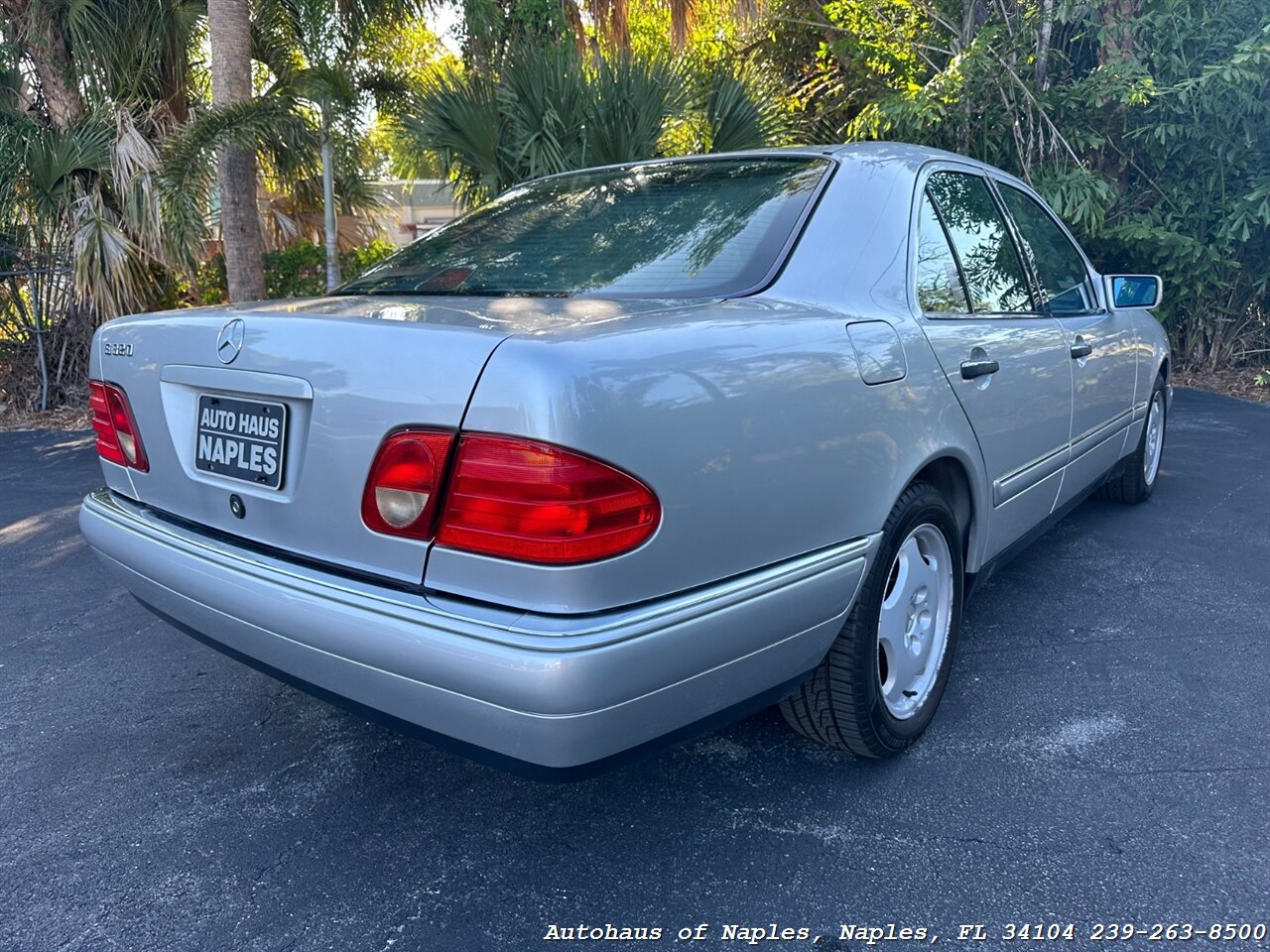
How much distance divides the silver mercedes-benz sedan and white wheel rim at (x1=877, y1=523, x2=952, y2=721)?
11 mm

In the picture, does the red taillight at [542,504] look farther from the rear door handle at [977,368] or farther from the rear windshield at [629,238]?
the rear door handle at [977,368]

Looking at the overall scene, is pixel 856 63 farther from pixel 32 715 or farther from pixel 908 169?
pixel 32 715

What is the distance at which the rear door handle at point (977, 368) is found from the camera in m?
2.52

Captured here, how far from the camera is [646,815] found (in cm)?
229

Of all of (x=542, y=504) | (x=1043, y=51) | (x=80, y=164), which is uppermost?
(x=1043, y=51)

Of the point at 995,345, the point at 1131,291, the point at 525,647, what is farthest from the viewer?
the point at 1131,291

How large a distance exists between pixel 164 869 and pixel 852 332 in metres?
1.91

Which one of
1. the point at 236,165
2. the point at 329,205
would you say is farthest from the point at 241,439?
the point at 329,205

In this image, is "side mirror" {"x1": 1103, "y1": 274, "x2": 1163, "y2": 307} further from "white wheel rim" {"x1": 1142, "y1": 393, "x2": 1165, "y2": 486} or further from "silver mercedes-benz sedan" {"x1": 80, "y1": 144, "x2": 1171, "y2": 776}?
"silver mercedes-benz sedan" {"x1": 80, "y1": 144, "x2": 1171, "y2": 776}

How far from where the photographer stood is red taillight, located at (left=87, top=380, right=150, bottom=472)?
238 cm

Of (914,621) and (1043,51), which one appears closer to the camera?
(914,621)

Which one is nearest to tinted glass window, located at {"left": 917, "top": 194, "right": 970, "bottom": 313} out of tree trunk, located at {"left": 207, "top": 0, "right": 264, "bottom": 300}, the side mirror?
the side mirror

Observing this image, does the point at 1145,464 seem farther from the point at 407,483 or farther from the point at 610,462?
the point at 407,483

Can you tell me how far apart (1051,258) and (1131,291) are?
1.98 ft
